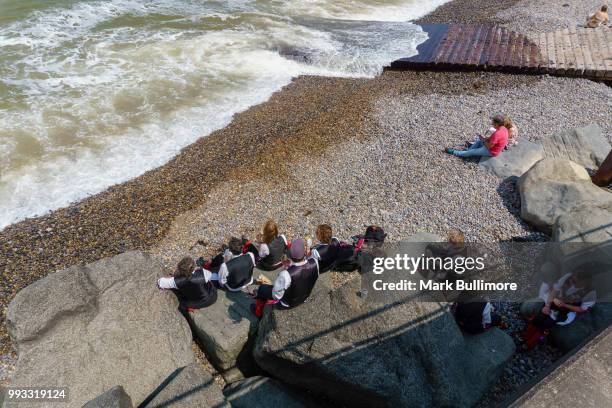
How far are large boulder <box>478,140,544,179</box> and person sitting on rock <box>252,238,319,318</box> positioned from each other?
19.7ft

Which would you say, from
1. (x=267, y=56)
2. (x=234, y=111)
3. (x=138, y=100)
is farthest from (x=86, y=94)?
(x=267, y=56)

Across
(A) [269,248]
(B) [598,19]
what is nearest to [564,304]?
(A) [269,248]

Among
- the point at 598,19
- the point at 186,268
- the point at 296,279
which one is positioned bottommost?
the point at 186,268

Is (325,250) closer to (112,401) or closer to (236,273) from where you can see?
(236,273)

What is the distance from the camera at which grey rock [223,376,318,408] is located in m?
4.95

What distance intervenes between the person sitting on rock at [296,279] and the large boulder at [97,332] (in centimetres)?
174

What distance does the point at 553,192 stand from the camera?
776 centimetres

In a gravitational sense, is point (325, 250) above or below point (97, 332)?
above

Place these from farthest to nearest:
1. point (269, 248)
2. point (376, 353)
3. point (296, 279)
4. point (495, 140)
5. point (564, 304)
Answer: point (495, 140), point (269, 248), point (564, 304), point (296, 279), point (376, 353)

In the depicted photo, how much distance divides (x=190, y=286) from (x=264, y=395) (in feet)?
6.35

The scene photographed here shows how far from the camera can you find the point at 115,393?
14.6 ft

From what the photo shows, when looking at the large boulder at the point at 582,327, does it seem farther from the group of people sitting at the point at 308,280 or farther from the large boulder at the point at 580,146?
the large boulder at the point at 580,146

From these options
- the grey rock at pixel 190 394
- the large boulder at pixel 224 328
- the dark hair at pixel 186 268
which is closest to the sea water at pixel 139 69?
the dark hair at pixel 186 268

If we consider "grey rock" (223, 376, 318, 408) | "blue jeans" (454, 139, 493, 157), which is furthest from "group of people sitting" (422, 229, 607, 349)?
"blue jeans" (454, 139, 493, 157)
